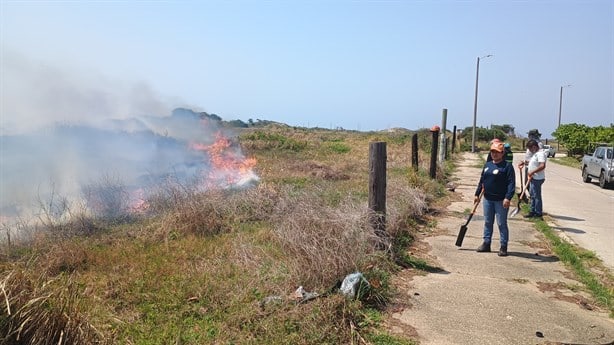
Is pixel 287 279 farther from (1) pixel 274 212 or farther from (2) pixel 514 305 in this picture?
(1) pixel 274 212

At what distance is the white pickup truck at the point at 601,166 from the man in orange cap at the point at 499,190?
41.9 ft

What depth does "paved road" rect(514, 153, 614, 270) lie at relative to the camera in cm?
821

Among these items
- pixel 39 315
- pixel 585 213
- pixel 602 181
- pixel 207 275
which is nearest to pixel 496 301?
pixel 207 275

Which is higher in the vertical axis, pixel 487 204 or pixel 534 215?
pixel 487 204

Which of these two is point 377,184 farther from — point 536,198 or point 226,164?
point 226,164

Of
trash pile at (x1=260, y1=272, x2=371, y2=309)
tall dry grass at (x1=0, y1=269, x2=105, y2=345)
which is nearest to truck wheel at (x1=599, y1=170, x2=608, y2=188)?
trash pile at (x1=260, y1=272, x2=371, y2=309)

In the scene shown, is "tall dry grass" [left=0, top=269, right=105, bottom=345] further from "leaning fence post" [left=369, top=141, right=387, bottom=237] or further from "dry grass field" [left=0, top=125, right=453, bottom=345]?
"leaning fence post" [left=369, top=141, right=387, bottom=237]

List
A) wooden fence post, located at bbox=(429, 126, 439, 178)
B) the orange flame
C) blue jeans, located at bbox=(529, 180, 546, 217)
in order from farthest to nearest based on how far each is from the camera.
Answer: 1. wooden fence post, located at bbox=(429, 126, 439, 178)
2. the orange flame
3. blue jeans, located at bbox=(529, 180, 546, 217)

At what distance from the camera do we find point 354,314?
4574 millimetres

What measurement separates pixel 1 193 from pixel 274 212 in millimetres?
8358

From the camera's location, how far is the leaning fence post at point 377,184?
6309 millimetres

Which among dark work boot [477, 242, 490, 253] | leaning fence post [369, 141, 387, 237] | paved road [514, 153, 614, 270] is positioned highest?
leaning fence post [369, 141, 387, 237]

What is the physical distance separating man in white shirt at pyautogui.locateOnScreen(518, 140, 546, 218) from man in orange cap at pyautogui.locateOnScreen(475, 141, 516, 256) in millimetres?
3071

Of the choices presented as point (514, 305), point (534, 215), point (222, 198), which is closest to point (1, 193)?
point (222, 198)
